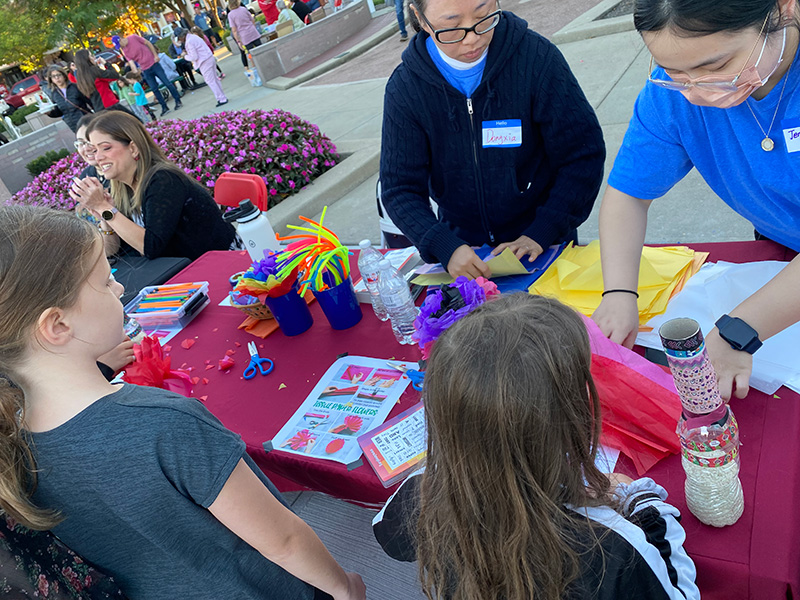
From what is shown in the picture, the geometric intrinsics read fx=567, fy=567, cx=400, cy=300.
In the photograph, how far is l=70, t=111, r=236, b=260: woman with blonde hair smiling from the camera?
118 inches

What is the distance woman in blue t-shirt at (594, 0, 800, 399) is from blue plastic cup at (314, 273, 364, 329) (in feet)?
2.80

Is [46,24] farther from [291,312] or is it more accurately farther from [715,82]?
[715,82]

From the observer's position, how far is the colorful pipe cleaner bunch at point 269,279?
194cm

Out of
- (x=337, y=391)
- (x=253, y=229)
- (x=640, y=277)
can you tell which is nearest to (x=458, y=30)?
(x=640, y=277)

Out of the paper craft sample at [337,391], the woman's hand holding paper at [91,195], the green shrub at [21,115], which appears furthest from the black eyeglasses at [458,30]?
the green shrub at [21,115]

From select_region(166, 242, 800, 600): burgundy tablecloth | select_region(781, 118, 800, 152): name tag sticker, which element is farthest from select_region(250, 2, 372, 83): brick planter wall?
select_region(781, 118, 800, 152): name tag sticker

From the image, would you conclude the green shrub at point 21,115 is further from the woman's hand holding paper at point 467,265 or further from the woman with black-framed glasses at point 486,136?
the woman's hand holding paper at point 467,265

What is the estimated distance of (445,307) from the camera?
4.76 ft

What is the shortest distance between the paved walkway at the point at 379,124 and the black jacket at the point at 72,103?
297 cm

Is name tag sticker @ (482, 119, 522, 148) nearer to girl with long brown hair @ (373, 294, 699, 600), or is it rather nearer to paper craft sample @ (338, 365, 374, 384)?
paper craft sample @ (338, 365, 374, 384)

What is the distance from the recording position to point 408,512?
124 cm

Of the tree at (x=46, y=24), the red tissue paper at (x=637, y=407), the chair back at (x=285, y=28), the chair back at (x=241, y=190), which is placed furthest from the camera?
the tree at (x=46, y=24)

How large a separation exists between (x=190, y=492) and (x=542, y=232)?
1395mm

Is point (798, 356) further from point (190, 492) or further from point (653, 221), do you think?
point (653, 221)
